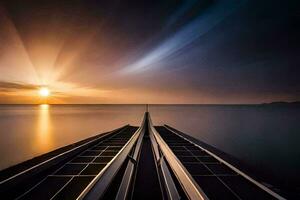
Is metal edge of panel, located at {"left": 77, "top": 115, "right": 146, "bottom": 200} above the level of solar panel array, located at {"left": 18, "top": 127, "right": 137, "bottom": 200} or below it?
above

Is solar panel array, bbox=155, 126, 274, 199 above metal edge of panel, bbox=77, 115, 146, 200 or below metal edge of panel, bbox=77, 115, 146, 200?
below

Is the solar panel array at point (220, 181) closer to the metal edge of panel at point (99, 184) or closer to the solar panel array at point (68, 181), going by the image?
the metal edge of panel at point (99, 184)

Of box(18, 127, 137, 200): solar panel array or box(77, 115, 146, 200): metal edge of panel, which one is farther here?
box(18, 127, 137, 200): solar panel array

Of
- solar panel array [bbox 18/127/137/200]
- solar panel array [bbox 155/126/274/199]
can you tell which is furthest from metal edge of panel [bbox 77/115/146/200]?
solar panel array [bbox 155/126/274/199]

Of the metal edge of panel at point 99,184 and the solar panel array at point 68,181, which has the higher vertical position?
the metal edge of panel at point 99,184

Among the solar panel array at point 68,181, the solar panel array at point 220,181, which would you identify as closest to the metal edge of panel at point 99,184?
the solar panel array at point 68,181

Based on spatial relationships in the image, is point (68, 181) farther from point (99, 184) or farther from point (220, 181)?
point (220, 181)

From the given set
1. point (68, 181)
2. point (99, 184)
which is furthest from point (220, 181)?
point (68, 181)

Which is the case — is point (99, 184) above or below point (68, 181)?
above

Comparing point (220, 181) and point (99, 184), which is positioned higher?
point (99, 184)

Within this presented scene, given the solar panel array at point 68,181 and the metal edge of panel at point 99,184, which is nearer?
the metal edge of panel at point 99,184

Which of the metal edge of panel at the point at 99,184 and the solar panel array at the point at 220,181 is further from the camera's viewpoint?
the solar panel array at the point at 220,181

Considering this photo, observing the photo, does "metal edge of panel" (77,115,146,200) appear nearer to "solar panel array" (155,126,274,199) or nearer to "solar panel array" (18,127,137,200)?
"solar panel array" (18,127,137,200)

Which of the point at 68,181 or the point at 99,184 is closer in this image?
the point at 99,184
